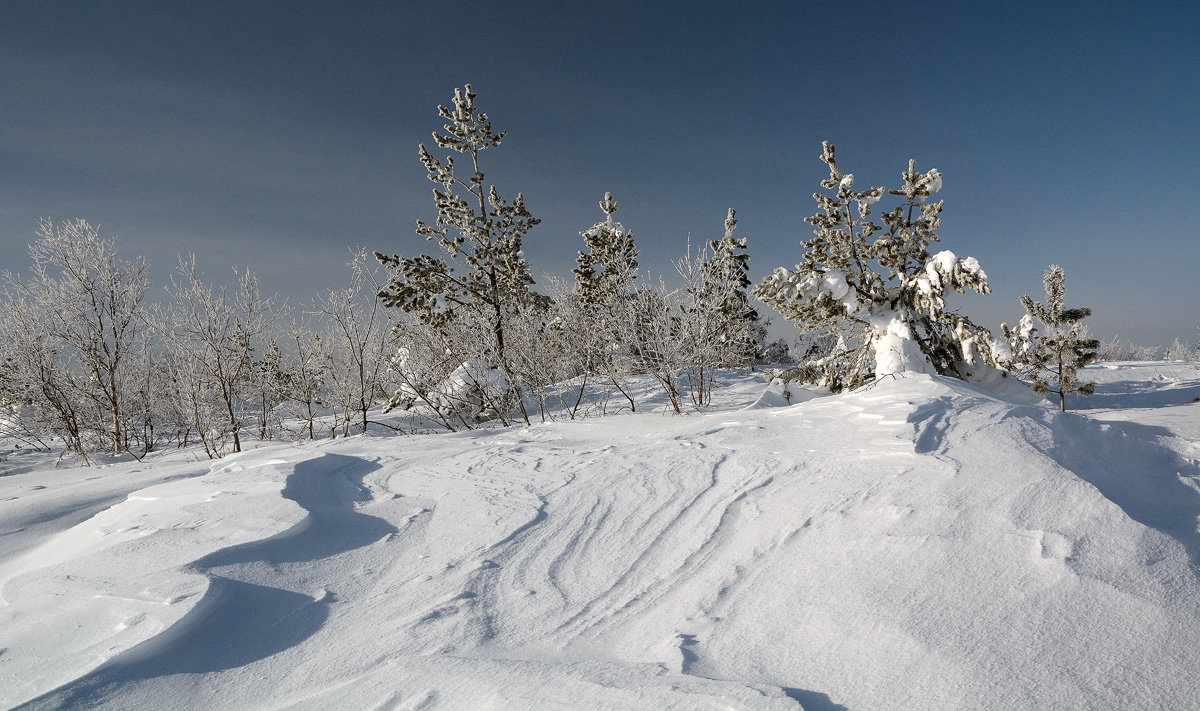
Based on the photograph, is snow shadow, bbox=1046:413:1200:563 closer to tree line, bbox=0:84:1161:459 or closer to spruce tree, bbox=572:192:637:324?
tree line, bbox=0:84:1161:459

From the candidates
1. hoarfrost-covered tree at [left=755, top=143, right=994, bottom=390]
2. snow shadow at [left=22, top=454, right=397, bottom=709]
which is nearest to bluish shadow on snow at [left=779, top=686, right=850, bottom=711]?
snow shadow at [left=22, top=454, right=397, bottom=709]

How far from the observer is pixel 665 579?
7.73 ft

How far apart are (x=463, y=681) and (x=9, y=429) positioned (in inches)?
616

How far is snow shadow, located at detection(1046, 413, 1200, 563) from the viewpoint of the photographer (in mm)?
2400

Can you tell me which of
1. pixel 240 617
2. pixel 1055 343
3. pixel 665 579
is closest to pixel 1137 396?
pixel 1055 343

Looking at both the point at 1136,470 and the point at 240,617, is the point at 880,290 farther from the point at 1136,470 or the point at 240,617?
the point at 240,617

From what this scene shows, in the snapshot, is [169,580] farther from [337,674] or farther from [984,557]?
[984,557]

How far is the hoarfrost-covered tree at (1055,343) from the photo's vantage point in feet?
26.8

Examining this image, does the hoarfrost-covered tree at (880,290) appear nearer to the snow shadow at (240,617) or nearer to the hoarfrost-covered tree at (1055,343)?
the hoarfrost-covered tree at (1055,343)

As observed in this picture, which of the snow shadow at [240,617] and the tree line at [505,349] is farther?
the tree line at [505,349]

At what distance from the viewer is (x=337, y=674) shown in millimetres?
1716

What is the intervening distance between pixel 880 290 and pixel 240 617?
27.6ft

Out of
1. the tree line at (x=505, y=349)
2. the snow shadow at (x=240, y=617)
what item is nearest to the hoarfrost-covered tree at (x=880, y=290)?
the tree line at (x=505, y=349)

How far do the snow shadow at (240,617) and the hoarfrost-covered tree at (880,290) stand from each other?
680 cm
